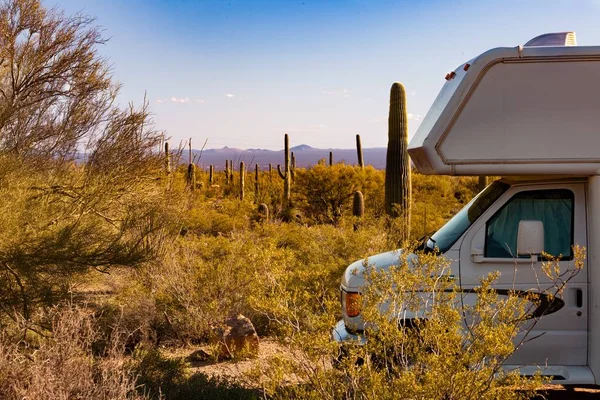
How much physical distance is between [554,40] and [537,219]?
5.44ft

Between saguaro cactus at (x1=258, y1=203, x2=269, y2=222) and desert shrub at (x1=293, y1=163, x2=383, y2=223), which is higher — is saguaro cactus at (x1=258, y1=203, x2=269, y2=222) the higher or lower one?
the lower one

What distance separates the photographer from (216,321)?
33.0ft

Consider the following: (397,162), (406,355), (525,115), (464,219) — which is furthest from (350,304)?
(397,162)

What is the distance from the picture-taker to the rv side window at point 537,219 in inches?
225

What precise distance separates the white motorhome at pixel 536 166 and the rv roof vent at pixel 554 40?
51 cm

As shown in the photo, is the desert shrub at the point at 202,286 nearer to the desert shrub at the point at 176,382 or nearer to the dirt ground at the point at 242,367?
the dirt ground at the point at 242,367

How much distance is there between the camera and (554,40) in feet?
19.8

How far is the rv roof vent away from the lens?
237 inches

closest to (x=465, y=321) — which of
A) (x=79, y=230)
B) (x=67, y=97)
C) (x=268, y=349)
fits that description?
(x=268, y=349)

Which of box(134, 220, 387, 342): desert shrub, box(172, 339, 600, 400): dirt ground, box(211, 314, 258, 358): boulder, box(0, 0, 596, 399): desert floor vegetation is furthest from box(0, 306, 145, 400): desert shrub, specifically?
box(134, 220, 387, 342): desert shrub

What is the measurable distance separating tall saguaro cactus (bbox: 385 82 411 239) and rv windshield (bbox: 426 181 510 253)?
274 inches

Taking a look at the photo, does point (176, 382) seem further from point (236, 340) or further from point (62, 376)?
point (236, 340)

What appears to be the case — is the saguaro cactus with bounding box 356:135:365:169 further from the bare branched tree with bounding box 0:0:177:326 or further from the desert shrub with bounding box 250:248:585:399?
the desert shrub with bounding box 250:248:585:399

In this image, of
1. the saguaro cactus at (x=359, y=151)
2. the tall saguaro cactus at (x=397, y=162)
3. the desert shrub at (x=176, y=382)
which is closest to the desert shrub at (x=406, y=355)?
the desert shrub at (x=176, y=382)
